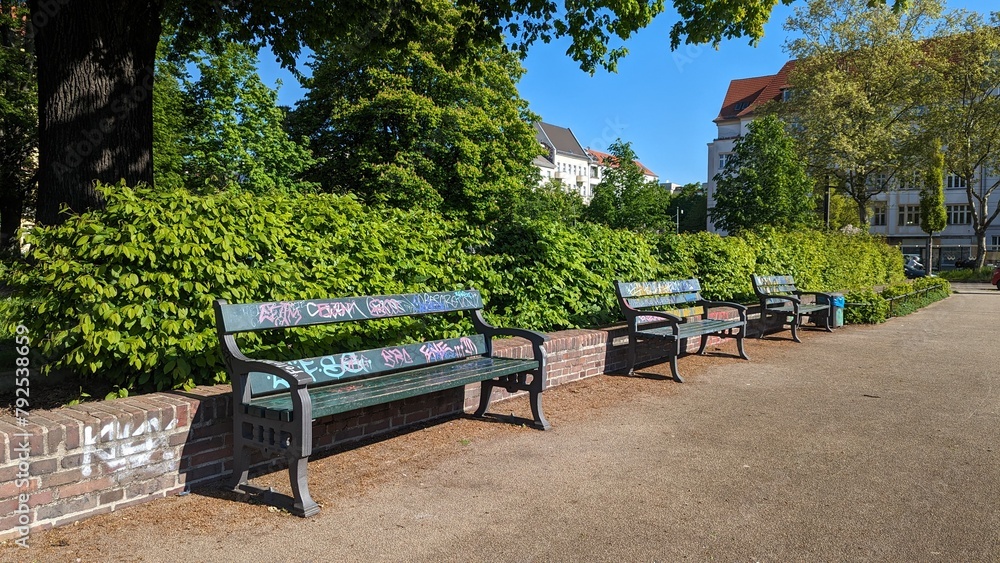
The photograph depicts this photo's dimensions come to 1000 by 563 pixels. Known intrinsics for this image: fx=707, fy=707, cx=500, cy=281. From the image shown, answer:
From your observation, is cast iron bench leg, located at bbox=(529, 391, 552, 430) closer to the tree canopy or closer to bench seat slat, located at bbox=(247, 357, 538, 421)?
bench seat slat, located at bbox=(247, 357, 538, 421)

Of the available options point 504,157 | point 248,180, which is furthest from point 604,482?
point 504,157

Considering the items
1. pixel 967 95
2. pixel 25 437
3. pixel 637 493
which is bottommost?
pixel 637 493

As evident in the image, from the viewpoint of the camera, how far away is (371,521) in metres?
3.58

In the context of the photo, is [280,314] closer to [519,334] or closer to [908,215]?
[519,334]

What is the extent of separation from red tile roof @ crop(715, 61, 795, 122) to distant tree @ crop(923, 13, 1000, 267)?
34318 millimetres

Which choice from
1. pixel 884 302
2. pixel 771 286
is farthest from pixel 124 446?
pixel 884 302

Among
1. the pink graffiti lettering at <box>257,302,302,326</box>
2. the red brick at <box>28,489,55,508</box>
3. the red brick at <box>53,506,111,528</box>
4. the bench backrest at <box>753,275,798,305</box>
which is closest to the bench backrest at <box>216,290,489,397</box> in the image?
the pink graffiti lettering at <box>257,302,302,326</box>

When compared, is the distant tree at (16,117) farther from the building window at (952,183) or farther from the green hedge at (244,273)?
the building window at (952,183)

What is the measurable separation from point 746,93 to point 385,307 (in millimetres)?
78084

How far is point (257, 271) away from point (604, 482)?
2.58 m

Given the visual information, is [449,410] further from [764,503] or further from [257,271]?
[764,503]

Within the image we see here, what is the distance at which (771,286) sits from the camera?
11359mm

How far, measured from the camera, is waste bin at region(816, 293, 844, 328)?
494 inches

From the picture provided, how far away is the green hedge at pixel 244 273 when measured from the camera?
399 cm
